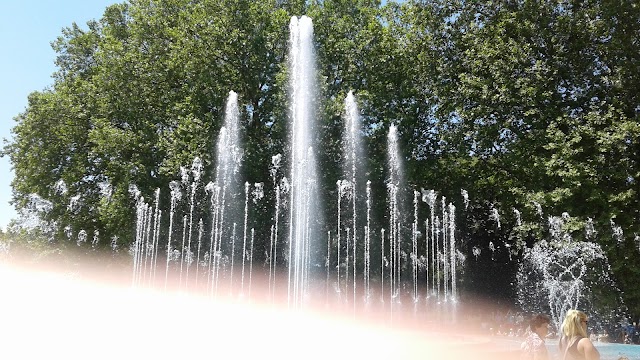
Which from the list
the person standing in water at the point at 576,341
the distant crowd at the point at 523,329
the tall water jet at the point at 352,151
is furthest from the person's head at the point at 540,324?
the tall water jet at the point at 352,151

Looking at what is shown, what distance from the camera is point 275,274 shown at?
22.0 meters

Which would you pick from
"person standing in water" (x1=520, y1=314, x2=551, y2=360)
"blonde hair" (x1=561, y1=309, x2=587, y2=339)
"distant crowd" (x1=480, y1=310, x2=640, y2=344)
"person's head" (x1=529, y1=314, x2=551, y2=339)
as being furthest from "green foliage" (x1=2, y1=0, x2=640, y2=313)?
"blonde hair" (x1=561, y1=309, x2=587, y2=339)

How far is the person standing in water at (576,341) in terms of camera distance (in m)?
3.89

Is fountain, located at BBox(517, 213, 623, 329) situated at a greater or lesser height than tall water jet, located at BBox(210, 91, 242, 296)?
lesser

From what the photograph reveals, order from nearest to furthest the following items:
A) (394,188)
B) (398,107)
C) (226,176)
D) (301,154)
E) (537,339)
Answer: (537,339), (301,154), (394,188), (226,176), (398,107)

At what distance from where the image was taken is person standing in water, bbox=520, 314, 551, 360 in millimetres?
4848

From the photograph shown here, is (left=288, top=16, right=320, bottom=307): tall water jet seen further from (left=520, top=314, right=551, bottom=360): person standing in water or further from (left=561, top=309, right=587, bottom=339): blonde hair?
(left=561, top=309, right=587, bottom=339): blonde hair

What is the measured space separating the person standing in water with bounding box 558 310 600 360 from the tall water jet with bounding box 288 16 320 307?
15380 millimetres

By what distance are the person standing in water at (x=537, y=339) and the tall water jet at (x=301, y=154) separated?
13.4 m

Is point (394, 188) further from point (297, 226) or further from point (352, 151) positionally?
point (297, 226)

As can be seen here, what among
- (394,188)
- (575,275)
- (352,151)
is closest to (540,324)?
(575,275)

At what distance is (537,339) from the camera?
5.88m

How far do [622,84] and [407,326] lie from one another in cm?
1105

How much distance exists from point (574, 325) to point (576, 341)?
5.0 inches
